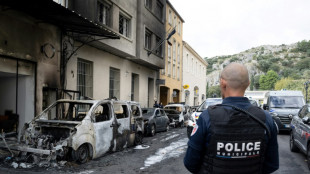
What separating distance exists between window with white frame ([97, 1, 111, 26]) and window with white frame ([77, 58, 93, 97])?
2.44 m

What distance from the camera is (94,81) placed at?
14.8 m

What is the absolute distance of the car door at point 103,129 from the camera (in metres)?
7.56

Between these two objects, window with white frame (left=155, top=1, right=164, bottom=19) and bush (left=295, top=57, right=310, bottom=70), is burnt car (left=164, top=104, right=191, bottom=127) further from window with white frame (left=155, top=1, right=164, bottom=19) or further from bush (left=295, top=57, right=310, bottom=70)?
bush (left=295, top=57, right=310, bottom=70)

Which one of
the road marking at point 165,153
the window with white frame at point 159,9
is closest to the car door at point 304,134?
the road marking at point 165,153

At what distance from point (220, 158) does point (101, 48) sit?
541 inches

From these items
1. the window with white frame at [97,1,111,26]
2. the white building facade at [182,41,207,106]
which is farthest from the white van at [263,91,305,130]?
the white building facade at [182,41,207,106]

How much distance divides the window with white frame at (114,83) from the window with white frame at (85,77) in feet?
8.13

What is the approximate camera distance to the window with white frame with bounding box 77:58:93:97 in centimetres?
1402

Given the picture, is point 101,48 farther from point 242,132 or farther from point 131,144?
point 242,132

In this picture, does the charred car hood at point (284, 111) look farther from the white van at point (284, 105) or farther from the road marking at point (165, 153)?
the road marking at point (165, 153)

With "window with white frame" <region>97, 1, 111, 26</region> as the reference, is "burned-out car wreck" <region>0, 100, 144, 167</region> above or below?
below

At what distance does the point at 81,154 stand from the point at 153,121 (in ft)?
23.2

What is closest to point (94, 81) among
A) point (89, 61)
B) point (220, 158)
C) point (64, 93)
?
point (89, 61)

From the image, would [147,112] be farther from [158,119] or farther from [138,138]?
[138,138]
